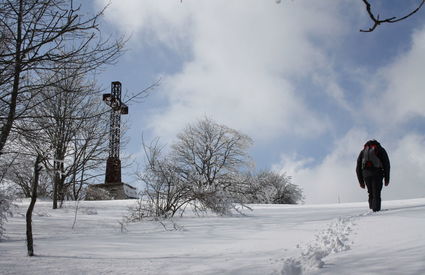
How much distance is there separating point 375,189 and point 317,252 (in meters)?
4.77

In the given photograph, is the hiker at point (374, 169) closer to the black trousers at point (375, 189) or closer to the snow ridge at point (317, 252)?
the black trousers at point (375, 189)

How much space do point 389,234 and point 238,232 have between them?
2319mm

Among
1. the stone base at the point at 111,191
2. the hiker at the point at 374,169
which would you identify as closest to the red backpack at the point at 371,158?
the hiker at the point at 374,169

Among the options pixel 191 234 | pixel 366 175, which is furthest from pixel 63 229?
pixel 366 175

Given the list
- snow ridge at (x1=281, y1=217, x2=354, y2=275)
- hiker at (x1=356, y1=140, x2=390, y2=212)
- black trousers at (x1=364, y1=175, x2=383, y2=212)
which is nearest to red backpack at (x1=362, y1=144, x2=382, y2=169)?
hiker at (x1=356, y1=140, x2=390, y2=212)

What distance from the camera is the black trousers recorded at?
24.6 ft

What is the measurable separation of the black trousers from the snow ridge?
2.88m

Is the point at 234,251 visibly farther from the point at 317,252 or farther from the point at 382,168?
the point at 382,168

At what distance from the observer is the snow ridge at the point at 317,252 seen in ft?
9.79

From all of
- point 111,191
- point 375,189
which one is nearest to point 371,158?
point 375,189

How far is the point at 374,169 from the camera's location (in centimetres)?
762

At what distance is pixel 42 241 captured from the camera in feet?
16.8

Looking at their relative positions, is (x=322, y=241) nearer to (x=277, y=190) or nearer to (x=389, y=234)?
(x=389, y=234)

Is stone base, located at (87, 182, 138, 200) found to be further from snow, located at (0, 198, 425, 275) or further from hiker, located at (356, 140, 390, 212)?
hiker, located at (356, 140, 390, 212)
